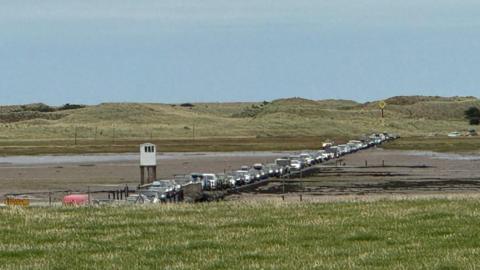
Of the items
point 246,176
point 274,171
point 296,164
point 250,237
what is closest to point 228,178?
point 246,176

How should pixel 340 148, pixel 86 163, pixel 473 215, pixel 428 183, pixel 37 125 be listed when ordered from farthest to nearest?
pixel 37 125 < pixel 340 148 < pixel 86 163 < pixel 428 183 < pixel 473 215

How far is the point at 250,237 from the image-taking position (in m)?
17.5

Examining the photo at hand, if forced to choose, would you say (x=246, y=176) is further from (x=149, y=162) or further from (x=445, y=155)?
(x=445, y=155)

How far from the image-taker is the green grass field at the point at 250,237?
14.7 meters

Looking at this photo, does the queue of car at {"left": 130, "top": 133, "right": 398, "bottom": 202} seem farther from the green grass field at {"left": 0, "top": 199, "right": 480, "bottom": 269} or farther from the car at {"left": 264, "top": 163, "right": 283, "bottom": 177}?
the green grass field at {"left": 0, "top": 199, "right": 480, "bottom": 269}

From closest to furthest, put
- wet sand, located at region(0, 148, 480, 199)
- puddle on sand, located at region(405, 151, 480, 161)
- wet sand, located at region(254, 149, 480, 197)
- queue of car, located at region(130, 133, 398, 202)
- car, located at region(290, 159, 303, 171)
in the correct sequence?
queue of car, located at region(130, 133, 398, 202)
wet sand, located at region(254, 149, 480, 197)
wet sand, located at region(0, 148, 480, 199)
car, located at region(290, 159, 303, 171)
puddle on sand, located at region(405, 151, 480, 161)

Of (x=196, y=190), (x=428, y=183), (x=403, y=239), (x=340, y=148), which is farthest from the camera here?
(x=340, y=148)

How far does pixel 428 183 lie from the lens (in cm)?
6762

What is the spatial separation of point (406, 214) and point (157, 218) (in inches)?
193

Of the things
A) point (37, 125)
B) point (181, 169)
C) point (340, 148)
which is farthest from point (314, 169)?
point (37, 125)

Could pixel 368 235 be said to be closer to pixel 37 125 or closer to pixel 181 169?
pixel 181 169

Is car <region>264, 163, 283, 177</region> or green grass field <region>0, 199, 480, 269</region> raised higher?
green grass field <region>0, 199, 480, 269</region>

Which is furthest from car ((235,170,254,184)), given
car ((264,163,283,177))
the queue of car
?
car ((264,163,283,177))

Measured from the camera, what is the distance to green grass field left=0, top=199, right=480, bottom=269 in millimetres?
14742
